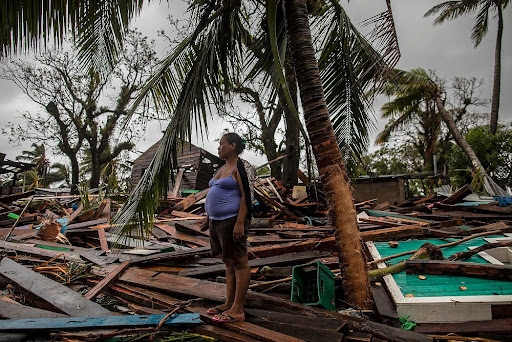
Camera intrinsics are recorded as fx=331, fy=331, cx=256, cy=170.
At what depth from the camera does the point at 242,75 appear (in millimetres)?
4664

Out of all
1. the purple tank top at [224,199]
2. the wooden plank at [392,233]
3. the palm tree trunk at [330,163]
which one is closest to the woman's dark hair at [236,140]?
the purple tank top at [224,199]

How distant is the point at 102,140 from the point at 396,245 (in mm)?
23053

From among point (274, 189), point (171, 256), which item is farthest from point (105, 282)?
point (274, 189)

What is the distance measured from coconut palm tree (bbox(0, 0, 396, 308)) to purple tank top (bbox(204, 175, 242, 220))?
87 cm

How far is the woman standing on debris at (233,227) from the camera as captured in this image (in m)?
2.80

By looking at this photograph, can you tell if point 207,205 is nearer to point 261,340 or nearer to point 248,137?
point 261,340

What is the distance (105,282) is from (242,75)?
10.5 feet

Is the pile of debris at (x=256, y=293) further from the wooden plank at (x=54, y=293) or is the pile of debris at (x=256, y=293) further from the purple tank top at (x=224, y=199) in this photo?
the purple tank top at (x=224, y=199)

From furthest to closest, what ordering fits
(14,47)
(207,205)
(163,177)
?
1. (163,177)
2. (207,205)
3. (14,47)

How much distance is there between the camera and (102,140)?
23.8m

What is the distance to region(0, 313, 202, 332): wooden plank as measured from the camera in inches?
106

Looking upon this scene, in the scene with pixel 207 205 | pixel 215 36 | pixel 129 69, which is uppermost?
pixel 129 69


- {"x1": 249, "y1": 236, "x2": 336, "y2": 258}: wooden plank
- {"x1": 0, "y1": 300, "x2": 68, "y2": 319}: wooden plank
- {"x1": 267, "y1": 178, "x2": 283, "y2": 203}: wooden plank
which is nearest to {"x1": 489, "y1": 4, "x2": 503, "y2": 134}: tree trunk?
{"x1": 267, "y1": 178, "x2": 283, "y2": 203}: wooden plank

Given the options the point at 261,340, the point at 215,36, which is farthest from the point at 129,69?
the point at 261,340
